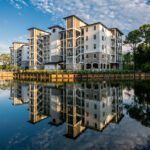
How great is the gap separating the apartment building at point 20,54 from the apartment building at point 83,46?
27259 mm

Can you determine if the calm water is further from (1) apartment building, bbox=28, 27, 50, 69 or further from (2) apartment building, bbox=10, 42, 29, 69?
(2) apartment building, bbox=10, 42, 29, 69

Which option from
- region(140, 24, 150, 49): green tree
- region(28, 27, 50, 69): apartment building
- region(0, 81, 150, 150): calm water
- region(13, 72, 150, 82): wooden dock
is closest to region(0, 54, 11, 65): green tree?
region(28, 27, 50, 69): apartment building

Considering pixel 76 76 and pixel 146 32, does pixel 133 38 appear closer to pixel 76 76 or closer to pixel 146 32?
pixel 146 32

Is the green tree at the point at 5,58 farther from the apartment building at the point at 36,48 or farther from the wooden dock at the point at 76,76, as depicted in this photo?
the wooden dock at the point at 76,76

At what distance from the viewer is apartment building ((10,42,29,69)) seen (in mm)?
104312

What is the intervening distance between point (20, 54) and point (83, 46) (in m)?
56.7

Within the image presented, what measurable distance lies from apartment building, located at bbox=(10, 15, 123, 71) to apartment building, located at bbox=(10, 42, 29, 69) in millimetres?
27259

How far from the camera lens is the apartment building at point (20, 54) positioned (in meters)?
104

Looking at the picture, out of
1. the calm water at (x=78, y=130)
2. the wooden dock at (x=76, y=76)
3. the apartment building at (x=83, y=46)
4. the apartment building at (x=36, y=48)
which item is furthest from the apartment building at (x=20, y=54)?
the calm water at (x=78, y=130)

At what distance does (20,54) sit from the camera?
110625 mm

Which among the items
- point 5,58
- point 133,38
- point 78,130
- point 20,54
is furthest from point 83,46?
point 5,58

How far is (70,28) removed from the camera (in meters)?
65.7

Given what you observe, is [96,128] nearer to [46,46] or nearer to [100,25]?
[100,25]

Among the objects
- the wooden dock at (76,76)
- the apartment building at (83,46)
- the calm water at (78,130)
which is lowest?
the calm water at (78,130)
